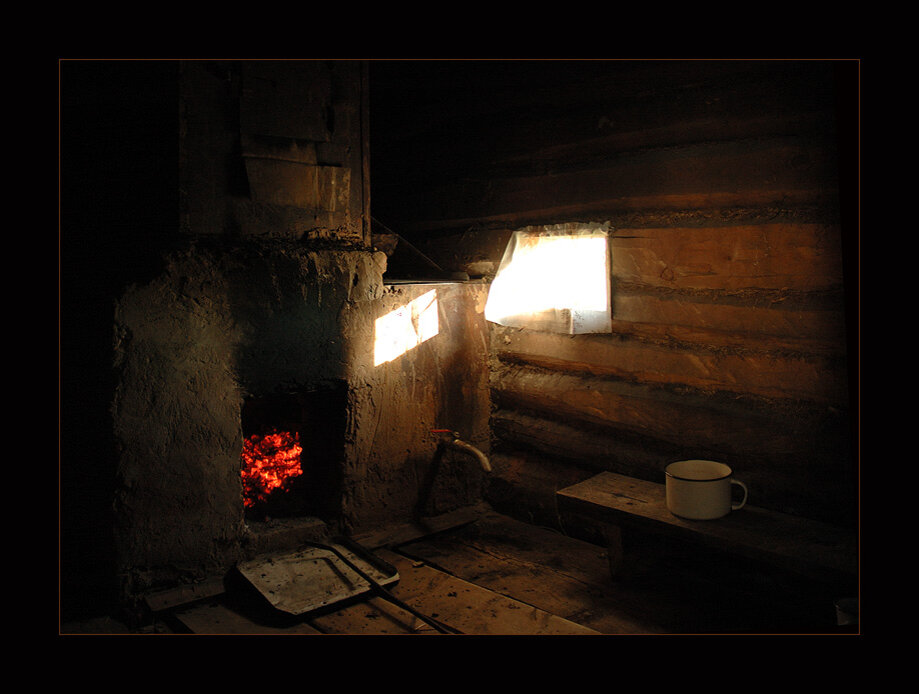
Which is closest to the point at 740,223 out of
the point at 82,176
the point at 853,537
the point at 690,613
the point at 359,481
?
the point at 853,537

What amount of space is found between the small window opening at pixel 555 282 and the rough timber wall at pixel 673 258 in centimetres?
14

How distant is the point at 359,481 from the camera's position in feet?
17.1

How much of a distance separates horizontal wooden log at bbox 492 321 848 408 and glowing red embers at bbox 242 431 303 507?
209cm

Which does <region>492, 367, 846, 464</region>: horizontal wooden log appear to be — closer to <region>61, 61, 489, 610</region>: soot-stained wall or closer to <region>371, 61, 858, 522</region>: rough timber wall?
<region>371, 61, 858, 522</region>: rough timber wall

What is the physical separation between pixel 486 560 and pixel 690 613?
4.92 ft

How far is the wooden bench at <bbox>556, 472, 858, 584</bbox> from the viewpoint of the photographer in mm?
3555

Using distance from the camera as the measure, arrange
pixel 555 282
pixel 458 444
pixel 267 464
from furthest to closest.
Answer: pixel 458 444 → pixel 267 464 → pixel 555 282

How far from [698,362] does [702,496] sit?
3.18 ft

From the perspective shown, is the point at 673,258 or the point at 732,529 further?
the point at 673,258

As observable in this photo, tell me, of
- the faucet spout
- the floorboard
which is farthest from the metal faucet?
the floorboard

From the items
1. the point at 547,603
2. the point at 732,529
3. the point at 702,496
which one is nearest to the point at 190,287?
the point at 547,603

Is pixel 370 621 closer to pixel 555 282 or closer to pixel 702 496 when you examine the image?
pixel 702 496

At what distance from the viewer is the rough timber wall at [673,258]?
13.1 ft

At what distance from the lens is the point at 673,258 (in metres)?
4.59
